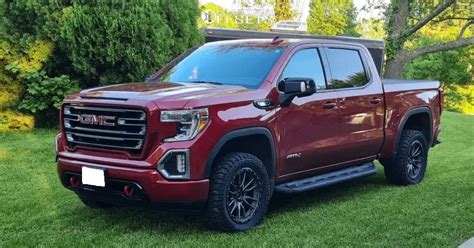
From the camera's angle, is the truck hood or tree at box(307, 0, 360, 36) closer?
the truck hood

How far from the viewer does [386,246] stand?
492 cm

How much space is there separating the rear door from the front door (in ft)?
0.55

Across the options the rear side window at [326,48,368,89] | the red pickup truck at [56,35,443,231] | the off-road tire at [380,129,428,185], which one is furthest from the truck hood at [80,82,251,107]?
the off-road tire at [380,129,428,185]

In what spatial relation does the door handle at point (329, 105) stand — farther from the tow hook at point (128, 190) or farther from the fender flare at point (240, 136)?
the tow hook at point (128, 190)

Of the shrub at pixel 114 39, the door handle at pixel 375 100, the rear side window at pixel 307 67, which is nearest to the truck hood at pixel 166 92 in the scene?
the rear side window at pixel 307 67

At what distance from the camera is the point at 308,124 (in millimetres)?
6004

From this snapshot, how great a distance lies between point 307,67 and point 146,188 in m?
2.38

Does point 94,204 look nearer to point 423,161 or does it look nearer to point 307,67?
point 307,67

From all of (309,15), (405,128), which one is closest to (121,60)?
(405,128)

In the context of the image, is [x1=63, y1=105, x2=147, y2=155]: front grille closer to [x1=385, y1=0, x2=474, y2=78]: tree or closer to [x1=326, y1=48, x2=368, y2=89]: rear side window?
[x1=326, y1=48, x2=368, y2=89]: rear side window

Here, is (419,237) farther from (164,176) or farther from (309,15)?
(309,15)

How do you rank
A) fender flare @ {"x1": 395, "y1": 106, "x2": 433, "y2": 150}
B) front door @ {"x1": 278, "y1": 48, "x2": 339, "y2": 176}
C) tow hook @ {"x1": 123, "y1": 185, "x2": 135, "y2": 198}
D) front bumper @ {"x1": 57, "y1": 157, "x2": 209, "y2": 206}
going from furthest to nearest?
fender flare @ {"x1": 395, "y1": 106, "x2": 433, "y2": 150} → front door @ {"x1": 278, "y1": 48, "x2": 339, "y2": 176} → tow hook @ {"x1": 123, "y1": 185, "x2": 135, "y2": 198} → front bumper @ {"x1": 57, "y1": 157, "x2": 209, "y2": 206}

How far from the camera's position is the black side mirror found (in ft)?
18.3

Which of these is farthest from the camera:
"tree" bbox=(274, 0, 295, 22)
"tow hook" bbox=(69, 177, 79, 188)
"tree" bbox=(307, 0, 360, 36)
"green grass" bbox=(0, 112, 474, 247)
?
"tree" bbox=(307, 0, 360, 36)
